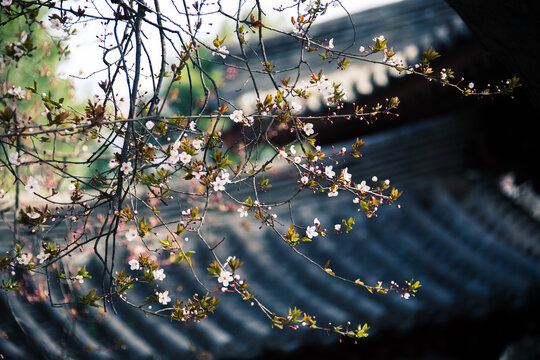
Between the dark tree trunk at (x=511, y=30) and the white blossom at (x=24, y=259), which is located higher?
the dark tree trunk at (x=511, y=30)

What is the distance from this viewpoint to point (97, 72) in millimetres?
1758

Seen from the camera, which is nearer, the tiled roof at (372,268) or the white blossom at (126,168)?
the white blossom at (126,168)

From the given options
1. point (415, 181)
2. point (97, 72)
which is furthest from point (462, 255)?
point (97, 72)

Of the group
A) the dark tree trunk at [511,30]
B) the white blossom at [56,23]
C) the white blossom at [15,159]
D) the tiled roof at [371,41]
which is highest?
the tiled roof at [371,41]

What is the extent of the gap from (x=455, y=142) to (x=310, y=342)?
249 cm

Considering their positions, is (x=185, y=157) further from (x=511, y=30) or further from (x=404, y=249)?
(x=404, y=249)

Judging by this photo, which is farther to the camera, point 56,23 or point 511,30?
point 56,23

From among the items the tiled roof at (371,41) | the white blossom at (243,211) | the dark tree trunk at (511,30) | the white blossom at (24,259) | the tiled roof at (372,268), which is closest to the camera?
the dark tree trunk at (511,30)

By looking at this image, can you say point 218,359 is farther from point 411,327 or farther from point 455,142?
point 455,142

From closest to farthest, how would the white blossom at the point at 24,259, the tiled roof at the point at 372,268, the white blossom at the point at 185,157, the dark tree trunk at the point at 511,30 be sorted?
the dark tree trunk at the point at 511,30, the white blossom at the point at 185,157, the white blossom at the point at 24,259, the tiled roof at the point at 372,268

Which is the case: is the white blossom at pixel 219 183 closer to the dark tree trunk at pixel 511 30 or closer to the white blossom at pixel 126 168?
the white blossom at pixel 126 168

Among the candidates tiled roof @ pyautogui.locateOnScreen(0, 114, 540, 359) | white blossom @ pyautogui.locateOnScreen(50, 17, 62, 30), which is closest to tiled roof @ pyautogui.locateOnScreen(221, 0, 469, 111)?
tiled roof @ pyautogui.locateOnScreen(0, 114, 540, 359)

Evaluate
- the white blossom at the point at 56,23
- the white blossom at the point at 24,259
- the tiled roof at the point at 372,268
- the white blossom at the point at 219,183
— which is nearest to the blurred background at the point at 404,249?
the tiled roof at the point at 372,268

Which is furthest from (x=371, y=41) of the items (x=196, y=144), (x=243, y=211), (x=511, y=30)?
(x=196, y=144)
